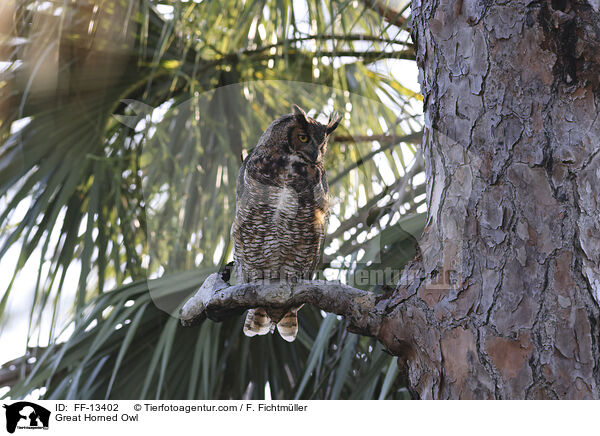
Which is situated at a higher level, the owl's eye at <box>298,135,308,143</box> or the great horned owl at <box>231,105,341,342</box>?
the owl's eye at <box>298,135,308,143</box>

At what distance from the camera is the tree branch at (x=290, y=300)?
2.32ft

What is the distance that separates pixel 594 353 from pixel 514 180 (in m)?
0.22

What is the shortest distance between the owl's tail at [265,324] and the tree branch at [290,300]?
105 mm

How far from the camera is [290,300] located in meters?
0.73

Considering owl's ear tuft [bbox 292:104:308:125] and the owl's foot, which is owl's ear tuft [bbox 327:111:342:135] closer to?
owl's ear tuft [bbox 292:104:308:125]

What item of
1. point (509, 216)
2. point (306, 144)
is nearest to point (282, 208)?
point (306, 144)

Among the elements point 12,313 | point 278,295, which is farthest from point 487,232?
point 12,313

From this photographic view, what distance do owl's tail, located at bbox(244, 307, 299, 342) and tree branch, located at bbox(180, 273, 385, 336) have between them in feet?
0.34

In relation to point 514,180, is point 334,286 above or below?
below

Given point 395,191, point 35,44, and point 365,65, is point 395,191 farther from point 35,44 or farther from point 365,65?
point 35,44

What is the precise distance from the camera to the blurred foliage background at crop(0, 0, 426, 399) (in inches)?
34.8

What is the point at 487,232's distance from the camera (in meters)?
0.65

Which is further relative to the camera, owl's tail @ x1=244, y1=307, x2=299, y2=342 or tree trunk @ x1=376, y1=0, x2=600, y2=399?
owl's tail @ x1=244, y1=307, x2=299, y2=342

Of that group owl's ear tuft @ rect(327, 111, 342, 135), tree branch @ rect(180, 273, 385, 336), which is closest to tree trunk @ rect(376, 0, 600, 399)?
tree branch @ rect(180, 273, 385, 336)
